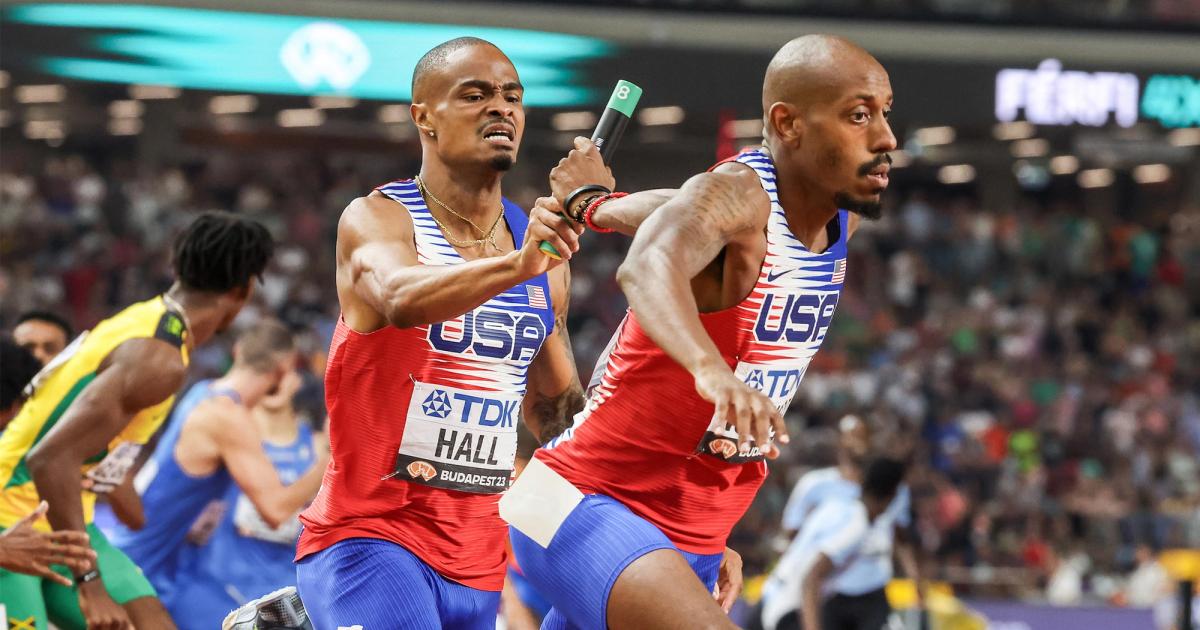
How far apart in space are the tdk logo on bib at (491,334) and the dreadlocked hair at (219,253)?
209 centimetres

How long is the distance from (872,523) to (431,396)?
19.7ft

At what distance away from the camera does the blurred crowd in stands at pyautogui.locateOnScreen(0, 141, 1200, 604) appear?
1656 cm

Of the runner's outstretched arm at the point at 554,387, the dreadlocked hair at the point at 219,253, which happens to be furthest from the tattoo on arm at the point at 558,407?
the dreadlocked hair at the point at 219,253

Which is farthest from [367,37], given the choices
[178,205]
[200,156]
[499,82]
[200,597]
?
[499,82]

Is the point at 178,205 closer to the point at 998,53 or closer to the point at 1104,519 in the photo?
the point at 998,53

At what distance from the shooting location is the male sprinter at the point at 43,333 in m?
7.81

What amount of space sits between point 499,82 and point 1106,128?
56.1 feet

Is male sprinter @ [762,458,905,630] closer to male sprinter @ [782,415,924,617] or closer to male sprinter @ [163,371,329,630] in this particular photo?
male sprinter @ [782,415,924,617]

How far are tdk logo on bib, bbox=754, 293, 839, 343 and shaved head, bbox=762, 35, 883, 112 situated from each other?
0.54m

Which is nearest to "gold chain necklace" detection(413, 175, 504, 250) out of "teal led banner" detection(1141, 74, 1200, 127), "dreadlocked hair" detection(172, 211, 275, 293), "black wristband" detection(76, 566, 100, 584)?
"dreadlocked hair" detection(172, 211, 275, 293)

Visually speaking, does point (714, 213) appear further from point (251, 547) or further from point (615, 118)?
point (251, 547)

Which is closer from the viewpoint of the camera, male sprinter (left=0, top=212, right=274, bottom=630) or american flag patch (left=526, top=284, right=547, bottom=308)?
american flag patch (left=526, top=284, right=547, bottom=308)

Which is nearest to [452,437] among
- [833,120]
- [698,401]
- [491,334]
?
[491,334]

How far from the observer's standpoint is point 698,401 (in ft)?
13.5
